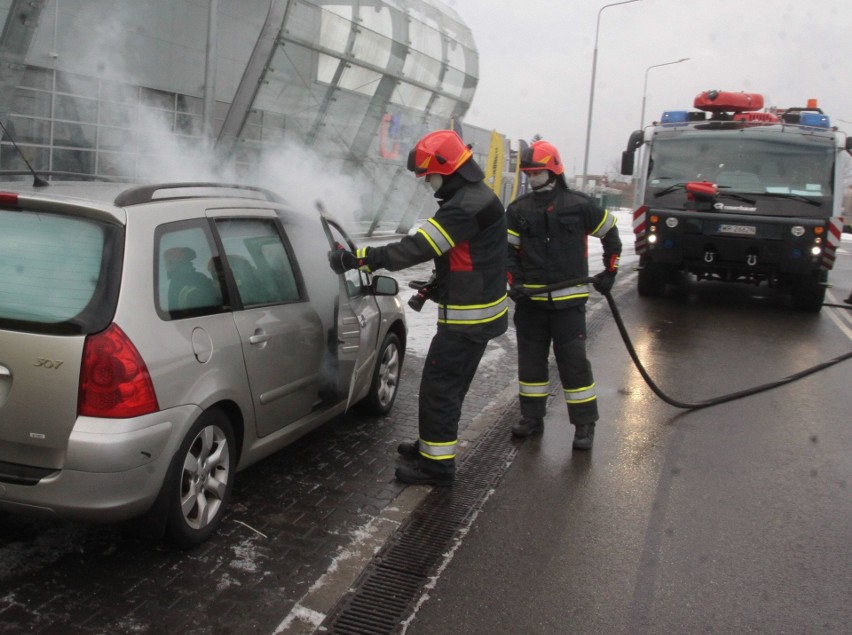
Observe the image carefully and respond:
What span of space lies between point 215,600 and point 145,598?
0.87ft

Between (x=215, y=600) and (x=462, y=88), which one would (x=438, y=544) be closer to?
(x=215, y=600)

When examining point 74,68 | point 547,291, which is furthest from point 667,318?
point 74,68

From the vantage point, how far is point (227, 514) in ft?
13.0

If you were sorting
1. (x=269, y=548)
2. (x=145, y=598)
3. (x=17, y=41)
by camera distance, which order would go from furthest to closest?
(x=17, y=41), (x=269, y=548), (x=145, y=598)

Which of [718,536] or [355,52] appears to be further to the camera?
[355,52]

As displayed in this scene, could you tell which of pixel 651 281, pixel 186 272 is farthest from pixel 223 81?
pixel 186 272

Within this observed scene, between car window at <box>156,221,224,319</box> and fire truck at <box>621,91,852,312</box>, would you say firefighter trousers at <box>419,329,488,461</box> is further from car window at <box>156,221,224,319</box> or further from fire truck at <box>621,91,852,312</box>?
fire truck at <box>621,91,852,312</box>

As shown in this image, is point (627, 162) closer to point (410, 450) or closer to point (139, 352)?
point (410, 450)

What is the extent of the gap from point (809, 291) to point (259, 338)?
10.1 m

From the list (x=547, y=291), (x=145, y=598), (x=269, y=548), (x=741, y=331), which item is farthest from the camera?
(x=741, y=331)

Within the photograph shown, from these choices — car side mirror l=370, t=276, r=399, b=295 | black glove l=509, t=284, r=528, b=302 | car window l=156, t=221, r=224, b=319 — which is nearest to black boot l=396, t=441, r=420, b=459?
car side mirror l=370, t=276, r=399, b=295

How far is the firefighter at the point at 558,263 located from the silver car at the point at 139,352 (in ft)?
6.02

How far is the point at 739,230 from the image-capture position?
11.0 metres

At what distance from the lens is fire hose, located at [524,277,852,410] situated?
5301mm
